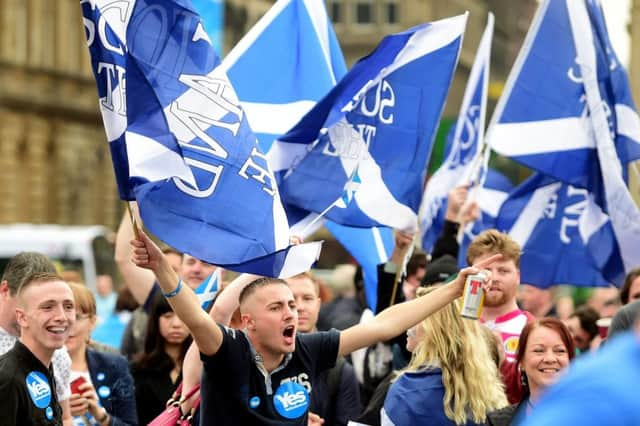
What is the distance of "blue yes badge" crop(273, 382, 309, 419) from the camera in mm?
6168

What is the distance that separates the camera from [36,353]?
6324mm

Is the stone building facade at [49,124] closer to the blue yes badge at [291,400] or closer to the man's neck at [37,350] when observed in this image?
the man's neck at [37,350]

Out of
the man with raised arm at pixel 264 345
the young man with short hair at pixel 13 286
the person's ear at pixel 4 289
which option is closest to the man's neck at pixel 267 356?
the man with raised arm at pixel 264 345

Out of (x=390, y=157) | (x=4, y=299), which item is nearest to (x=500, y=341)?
(x=390, y=157)

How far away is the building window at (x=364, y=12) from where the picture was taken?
94062mm

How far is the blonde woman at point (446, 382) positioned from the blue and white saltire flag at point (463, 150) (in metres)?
5.12

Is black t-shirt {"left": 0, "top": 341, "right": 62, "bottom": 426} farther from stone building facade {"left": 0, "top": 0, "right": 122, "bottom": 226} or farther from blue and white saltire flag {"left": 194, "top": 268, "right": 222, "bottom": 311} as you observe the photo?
stone building facade {"left": 0, "top": 0, "right": 122, "bottom": 226}

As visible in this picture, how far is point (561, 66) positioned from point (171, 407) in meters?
4.87

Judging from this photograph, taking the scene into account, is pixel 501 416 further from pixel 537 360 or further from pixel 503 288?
pixel 503 288

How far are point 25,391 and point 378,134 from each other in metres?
3.29

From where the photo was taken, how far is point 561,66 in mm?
10609

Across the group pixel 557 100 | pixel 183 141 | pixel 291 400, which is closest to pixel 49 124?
pixel 557 100

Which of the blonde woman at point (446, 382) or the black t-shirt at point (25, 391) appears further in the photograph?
the blonde woman at point (446, 382)

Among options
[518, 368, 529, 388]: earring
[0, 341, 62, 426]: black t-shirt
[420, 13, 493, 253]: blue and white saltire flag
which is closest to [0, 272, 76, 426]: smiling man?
[0, 341, 62, 426]: black t-shirt
